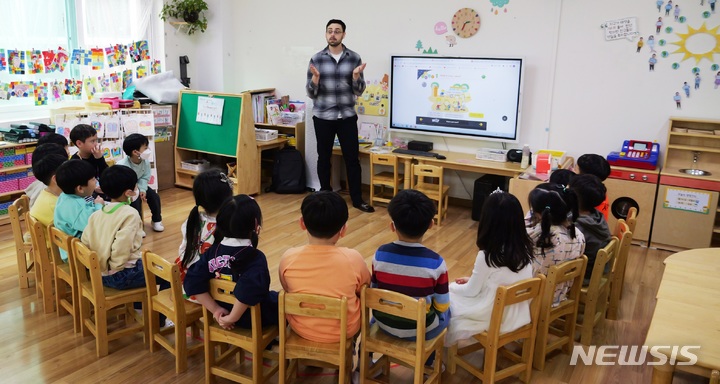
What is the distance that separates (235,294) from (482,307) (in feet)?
3.42

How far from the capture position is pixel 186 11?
20.9 ft

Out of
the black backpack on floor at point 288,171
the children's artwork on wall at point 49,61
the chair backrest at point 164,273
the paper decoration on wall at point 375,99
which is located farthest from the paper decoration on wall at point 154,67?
the chair backrest at point 164,273

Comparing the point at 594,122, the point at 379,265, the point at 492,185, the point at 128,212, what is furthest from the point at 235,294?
the point at 594,122

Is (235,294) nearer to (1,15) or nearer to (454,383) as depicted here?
(454,383)

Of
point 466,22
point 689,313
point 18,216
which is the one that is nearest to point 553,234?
point 689,313

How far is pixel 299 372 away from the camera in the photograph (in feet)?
9.02

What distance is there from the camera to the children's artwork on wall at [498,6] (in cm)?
512

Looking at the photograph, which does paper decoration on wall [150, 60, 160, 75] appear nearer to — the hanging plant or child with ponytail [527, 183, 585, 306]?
the hanging plant

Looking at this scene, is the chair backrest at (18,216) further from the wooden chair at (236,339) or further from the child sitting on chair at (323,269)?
the child sitting on chair at (323,269)

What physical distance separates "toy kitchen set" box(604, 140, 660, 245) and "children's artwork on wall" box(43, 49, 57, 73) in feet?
16.5

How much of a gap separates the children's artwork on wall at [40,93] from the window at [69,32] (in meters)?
0.04

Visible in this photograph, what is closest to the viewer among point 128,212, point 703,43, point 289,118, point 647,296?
point 128,212

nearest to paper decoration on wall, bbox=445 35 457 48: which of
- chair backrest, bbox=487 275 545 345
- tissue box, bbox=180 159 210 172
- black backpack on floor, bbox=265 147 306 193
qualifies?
black backpack on floor, bbox=265 147 306 193

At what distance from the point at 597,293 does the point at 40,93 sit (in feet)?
16.5
